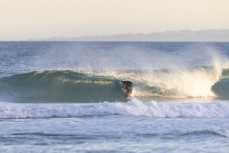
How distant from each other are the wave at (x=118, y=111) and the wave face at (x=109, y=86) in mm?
6628

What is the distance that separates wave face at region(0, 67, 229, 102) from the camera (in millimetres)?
30953

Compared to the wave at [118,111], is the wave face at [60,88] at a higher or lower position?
higher

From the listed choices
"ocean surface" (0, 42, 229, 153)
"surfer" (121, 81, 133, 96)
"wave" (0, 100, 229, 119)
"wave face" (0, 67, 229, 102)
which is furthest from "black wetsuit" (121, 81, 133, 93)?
"wave" (0, 100, 229, 119)

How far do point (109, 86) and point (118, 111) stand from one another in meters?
10.3

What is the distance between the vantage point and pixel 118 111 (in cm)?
2238

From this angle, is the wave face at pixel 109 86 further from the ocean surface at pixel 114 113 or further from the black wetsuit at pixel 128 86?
the black wetsuit at pixel 128 86

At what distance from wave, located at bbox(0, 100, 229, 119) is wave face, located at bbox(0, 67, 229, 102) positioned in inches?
261

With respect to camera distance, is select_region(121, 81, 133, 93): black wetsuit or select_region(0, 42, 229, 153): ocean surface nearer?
select_region(0, 42, 229, 153): ocean surface

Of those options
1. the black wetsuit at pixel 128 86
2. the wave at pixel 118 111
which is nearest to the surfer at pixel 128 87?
the black wetsuit at pixel 128 86

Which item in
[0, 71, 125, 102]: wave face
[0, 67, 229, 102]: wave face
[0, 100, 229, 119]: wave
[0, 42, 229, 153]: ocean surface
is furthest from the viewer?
[0, 67, 229, 102]: wave face

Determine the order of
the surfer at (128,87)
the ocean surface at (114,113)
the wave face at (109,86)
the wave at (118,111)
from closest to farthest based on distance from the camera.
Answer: the ocean surface at (114,113), the wave at (118,111), the surfer at (128,87), the wave face at (109,86)

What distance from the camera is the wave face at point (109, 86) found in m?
31.0

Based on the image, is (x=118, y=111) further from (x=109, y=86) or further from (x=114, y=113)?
(x=109, y=86)

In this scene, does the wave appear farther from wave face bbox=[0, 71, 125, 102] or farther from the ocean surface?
wave face bbox=[0, 71, 125, 102]
